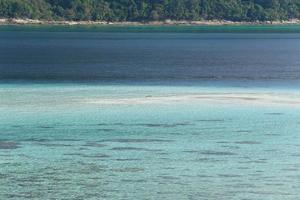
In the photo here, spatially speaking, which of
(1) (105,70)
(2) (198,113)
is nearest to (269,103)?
(2) (198,113)

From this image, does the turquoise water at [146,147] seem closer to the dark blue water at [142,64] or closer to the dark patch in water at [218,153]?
the dark patch in water at [218,153]

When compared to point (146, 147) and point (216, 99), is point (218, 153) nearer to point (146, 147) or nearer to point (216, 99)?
point (146, 147)

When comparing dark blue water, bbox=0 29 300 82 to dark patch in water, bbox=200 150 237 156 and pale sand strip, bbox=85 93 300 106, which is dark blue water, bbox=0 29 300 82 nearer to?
pale sand strip, bbox=85 93 300 106

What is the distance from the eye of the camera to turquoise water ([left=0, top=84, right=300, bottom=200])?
29.7 m

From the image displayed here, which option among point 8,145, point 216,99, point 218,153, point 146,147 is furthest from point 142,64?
point 218,153

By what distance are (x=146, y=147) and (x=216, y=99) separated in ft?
51.7

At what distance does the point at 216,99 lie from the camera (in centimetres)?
5122

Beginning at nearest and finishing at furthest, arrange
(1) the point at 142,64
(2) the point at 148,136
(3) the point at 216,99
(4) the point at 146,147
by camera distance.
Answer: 1. (4) the point at 146,147
2. (2) the point at 148,136
3. (3) the point at 216,99
4. (1) the point at 142,64

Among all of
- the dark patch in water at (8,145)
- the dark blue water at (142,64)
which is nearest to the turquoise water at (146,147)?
the dark patch in water at (8,145)

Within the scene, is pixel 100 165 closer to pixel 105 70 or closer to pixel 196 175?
pixel 196 175

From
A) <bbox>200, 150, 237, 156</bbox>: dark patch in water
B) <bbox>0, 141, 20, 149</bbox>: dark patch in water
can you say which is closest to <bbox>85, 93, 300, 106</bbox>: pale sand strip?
<bbox>0, 141, 20, 149</bbox>: dark patch in water

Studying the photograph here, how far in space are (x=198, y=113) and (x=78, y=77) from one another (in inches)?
929

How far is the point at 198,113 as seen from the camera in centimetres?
4481

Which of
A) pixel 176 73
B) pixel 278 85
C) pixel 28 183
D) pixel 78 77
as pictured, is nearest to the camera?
pixel 28 183
